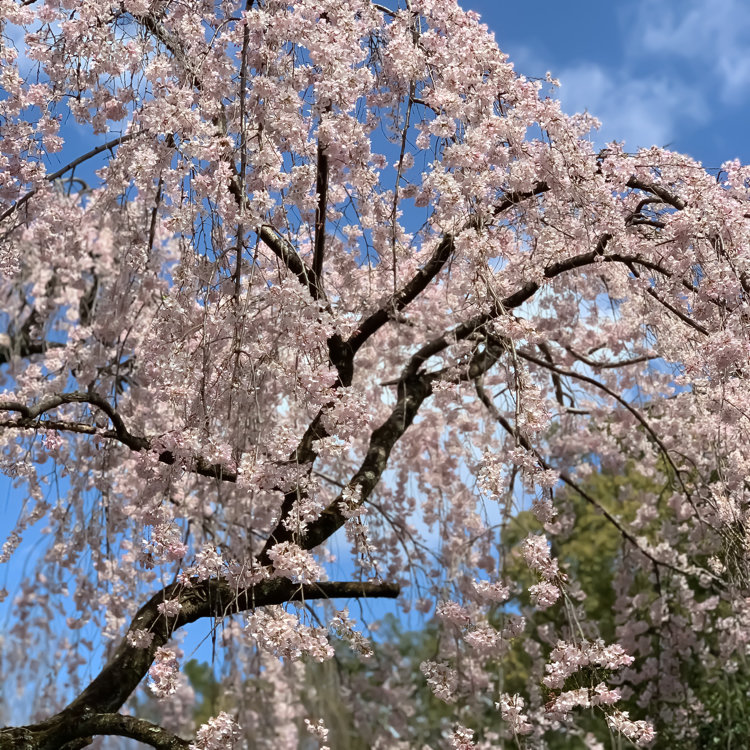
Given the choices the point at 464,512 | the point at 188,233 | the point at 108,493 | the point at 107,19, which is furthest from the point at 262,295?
the point at 464,512

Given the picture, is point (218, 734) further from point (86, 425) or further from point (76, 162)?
point (76, 162)

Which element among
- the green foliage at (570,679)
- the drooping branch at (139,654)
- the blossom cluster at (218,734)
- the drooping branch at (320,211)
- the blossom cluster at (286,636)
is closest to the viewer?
the blossom cluster at (286,636)

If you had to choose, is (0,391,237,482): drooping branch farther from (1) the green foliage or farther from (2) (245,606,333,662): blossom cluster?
(1) the green foliage

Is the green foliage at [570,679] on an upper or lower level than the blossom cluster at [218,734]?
upper

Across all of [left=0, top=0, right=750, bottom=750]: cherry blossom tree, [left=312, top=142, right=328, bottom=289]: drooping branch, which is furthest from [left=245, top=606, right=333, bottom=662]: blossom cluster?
[left=312, top=142, right=328, bottom=289]: drooping branch

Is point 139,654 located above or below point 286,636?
above

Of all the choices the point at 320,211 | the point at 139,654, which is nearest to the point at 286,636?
the point at 139,654

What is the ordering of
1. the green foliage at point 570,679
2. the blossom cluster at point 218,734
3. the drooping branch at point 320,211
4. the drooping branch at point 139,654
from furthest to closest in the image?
the green foliage at point 570,679
the drooping branch at point 320,211
the drooping branch at point 139,654
the blossom cluster at point 218,734

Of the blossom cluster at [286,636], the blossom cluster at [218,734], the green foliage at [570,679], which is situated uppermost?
the green foliage at [570,679]

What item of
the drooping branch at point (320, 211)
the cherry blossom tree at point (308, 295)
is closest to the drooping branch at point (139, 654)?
the cherry blossom tree at point (308, 295)

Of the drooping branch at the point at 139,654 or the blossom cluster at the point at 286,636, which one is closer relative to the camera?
the blossom cluster at the point at 286,636

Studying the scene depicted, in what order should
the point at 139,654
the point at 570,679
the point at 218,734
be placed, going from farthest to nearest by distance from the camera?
the point at 139,654, the point at 570,679, the point at 218,734

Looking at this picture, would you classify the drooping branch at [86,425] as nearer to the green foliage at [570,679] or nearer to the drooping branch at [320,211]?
the drooping branch at [320,211]

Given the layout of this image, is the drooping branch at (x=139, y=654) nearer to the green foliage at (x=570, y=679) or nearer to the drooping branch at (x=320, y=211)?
the green foliage at (x=570, y=679)
